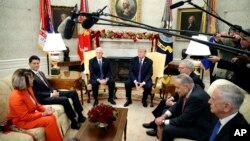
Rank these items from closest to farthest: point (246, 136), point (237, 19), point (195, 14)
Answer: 1. point (246, 136)
2. point (237, 19)
3. point (195, 14)

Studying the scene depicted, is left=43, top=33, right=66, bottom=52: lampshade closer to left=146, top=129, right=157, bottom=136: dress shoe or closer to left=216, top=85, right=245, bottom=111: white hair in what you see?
left=146, top=129, right=157, bottom=136: dress shoe

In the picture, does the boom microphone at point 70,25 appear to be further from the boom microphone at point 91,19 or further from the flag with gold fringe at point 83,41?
the flag with gold fringe at point 83,41

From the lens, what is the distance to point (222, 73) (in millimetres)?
4281

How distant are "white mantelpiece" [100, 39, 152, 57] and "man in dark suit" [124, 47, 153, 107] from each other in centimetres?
180

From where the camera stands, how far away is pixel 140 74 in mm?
5543

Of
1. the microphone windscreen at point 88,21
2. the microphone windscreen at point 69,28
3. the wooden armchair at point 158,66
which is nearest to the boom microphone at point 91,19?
the microphone windscreen at point 88,21

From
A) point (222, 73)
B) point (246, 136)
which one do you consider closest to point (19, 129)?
point (246, 136)

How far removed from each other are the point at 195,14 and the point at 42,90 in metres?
5.10

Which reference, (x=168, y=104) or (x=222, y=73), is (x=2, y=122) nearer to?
(x=168, y=104)

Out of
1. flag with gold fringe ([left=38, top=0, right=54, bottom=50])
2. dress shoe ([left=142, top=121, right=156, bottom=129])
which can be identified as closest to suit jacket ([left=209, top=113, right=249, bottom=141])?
dress shoe ([left=142, top=121, right=156, bottom=129])

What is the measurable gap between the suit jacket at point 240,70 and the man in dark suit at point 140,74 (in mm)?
2293

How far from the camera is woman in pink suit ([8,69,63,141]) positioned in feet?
9.88

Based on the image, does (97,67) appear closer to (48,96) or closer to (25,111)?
(48,96)

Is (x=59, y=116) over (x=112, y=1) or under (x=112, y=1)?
under
